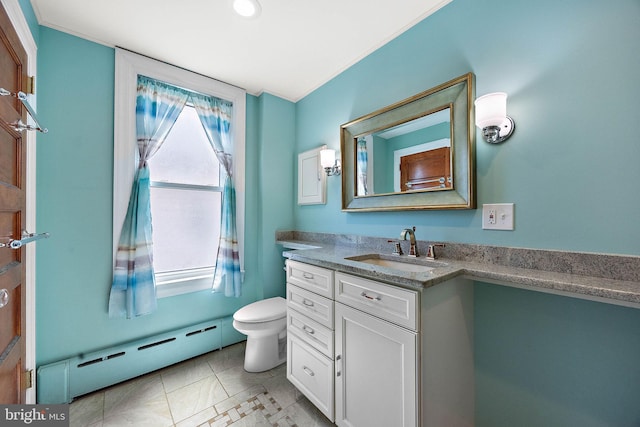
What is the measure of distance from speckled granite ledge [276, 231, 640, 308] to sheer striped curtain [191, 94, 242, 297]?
1.08m

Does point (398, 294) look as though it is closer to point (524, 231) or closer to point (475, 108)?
point (524, 231)

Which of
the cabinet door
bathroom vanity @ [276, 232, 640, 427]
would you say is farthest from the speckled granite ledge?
the cabinet door

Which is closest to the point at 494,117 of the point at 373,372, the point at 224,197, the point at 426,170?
the point at 426,170

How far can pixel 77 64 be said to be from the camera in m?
1.62

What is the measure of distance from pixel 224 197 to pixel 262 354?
1351mm

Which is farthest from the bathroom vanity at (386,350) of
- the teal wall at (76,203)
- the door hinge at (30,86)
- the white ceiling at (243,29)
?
the door hinge at (30,86)

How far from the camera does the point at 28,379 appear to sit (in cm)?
127

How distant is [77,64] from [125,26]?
1.43 ft

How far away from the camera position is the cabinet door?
0.95 m

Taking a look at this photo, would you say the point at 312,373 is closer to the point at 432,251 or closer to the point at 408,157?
the point at 432,251

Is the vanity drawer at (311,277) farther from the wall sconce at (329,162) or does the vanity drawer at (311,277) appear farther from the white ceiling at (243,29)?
the white ceiling at (243,29)

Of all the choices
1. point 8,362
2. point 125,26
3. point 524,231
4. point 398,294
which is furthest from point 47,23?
point 524,231

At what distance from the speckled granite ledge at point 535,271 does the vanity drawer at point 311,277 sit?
5 cm

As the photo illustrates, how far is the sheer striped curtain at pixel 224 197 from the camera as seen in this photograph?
212 centimetres
